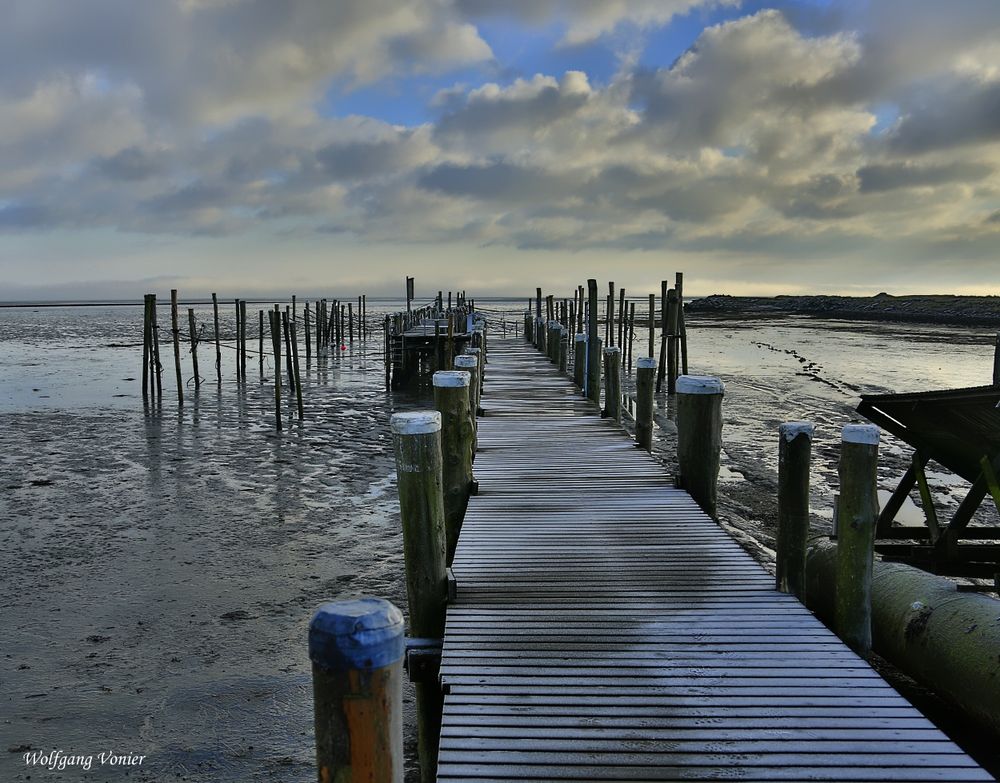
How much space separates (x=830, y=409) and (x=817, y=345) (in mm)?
24674

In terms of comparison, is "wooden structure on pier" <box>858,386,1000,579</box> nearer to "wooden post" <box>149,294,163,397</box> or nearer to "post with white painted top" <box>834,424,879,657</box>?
"post with white painted top" <box>834,424,879,657</box>

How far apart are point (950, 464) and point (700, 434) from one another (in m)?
3.04

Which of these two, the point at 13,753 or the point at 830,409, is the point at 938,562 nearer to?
the point at 13,753

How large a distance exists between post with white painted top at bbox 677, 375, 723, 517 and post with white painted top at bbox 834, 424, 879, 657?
2.04 meters

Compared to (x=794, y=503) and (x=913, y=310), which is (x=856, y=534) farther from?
(x=913, y=310)

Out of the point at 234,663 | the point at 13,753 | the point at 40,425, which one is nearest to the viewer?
the point at 13,753

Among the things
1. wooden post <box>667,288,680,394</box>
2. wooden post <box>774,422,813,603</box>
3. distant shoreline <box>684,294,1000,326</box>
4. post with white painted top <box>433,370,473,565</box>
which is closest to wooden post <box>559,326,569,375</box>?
wooden post <box>667,288,680,394</box>

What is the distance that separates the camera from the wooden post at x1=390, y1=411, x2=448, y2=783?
439 cm

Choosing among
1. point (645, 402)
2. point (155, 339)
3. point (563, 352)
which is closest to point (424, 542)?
point (645, 402)

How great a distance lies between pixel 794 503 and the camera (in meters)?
4.54

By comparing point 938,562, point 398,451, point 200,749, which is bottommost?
point 200,749

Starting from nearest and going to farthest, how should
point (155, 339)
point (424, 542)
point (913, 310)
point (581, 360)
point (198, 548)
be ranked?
point (424, 542), point (198, 548), point (581, 360), point (155, 339), point (913, 310)

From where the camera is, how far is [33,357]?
3594 centimetres

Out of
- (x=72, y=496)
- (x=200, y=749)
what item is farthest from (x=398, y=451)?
(x=72, y=496)
